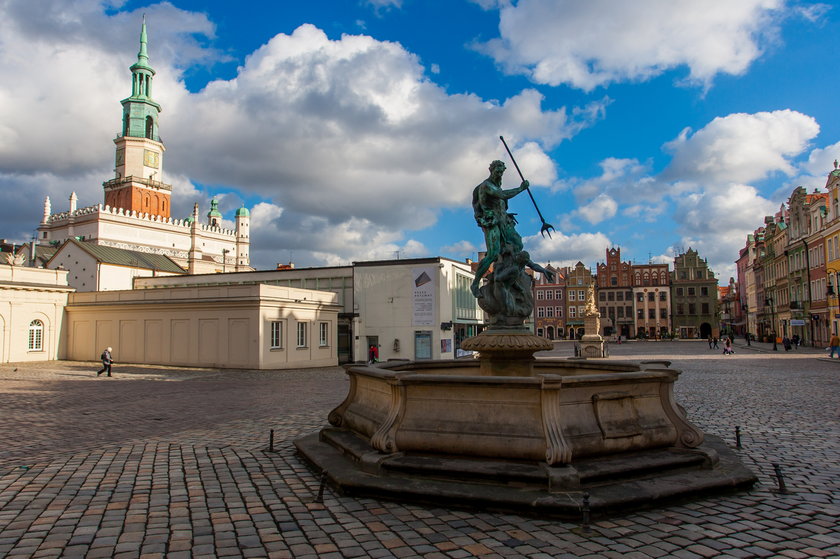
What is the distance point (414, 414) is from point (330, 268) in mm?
36661

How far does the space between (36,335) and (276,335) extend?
18.5m

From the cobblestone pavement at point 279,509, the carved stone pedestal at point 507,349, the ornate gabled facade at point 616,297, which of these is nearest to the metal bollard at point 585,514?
the cobblestone pavement at point 279,509

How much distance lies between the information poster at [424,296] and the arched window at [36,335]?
84.6 feet

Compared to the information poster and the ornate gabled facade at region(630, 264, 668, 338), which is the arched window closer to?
the information poster

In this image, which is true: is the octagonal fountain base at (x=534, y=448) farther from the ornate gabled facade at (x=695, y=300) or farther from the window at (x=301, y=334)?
the ornate gabled facade at (x=695, y=300)

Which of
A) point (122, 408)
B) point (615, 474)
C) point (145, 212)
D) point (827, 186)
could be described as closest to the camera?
point (615, 474)

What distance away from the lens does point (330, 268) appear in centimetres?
4278

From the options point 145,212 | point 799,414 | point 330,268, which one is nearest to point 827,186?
point 330,268

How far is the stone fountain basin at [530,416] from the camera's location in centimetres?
627

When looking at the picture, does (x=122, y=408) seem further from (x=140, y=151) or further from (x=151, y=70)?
(x=151, y=70)

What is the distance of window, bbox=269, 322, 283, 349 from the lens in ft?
108

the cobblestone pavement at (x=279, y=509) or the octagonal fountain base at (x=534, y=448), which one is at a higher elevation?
the octagonal fountain base at (x=534, y=448)

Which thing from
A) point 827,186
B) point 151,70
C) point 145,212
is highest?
point 151,70

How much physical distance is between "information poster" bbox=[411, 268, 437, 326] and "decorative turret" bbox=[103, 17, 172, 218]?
6283 cm
